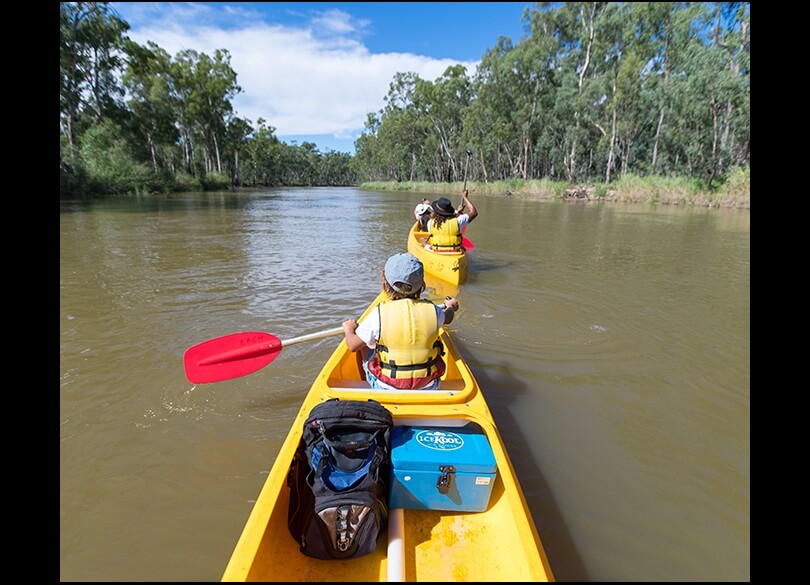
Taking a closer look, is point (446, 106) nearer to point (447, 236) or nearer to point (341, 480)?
point (447, 236)

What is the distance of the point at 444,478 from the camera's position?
80.5 inches

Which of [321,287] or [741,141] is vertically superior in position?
[741,141]

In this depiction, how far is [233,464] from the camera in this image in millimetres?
2783

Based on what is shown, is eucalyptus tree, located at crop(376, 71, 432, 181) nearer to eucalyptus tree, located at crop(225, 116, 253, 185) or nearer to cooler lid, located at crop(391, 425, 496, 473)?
eucalyptus tree, located at crop(225, 116, 253, 185)

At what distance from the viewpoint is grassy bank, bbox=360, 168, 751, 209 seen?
825 inches

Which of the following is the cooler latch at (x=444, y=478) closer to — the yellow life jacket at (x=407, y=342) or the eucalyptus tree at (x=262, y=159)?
the yellow life jacket at (x=407, y=342)

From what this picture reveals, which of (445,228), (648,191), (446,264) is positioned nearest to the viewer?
(446,264)

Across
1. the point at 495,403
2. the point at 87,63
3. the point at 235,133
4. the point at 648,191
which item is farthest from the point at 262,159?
the point at 495,403

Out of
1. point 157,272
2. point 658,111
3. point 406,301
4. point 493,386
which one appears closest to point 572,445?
point 493,386

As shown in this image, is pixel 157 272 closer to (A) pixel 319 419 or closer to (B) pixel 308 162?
(A) pixel 319 419

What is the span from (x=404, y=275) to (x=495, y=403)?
1654mm

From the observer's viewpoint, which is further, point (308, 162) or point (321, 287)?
point (308, 162)

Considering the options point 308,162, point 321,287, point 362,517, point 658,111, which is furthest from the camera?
point 308,162
